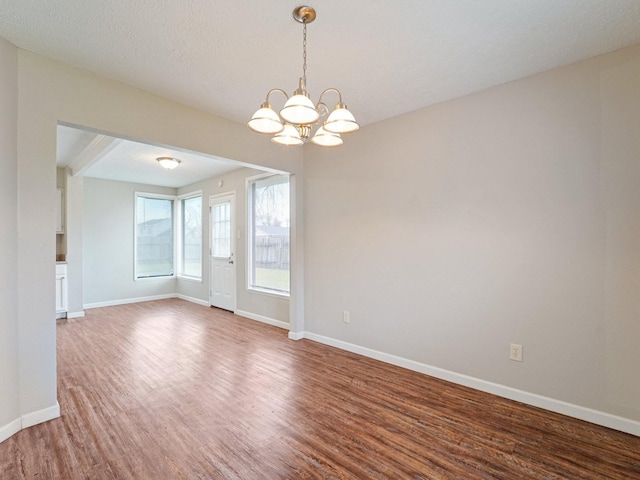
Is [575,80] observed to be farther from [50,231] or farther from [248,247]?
[248,247]

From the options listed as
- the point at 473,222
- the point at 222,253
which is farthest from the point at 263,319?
the point at 473,222

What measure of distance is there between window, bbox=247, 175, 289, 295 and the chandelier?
2.69m

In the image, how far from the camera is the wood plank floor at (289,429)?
5.90ft

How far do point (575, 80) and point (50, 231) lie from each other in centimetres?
407

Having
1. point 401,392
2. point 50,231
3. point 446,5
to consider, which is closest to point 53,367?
point 50,231

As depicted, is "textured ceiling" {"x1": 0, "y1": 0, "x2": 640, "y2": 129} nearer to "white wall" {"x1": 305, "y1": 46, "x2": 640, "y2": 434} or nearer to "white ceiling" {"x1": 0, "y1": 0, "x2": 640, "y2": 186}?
"white ceiling" {"x1": 0, "y1": 0, "x2": 640, "y2": 186}

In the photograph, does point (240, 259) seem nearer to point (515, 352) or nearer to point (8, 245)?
point (8, 245)

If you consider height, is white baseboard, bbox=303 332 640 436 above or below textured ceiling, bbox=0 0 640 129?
below

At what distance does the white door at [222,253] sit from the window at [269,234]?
537 millimetres

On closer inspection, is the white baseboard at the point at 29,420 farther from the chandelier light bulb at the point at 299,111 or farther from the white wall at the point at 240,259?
the white wall at the point at 240,259

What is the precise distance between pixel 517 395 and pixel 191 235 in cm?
653

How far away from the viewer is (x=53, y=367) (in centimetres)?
232

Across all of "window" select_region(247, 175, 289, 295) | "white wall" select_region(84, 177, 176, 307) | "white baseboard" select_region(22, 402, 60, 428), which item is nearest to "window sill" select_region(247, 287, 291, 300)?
"window" select_region(247, 175, 289, 295)

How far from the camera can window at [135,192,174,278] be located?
22.6 feet
